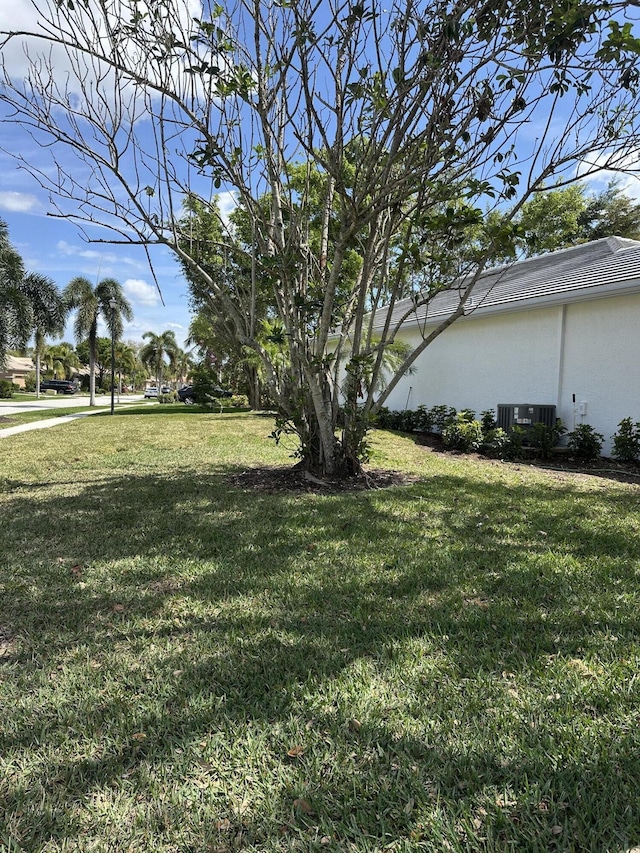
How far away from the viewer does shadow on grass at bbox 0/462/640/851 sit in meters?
1.69

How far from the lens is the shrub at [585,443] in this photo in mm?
9062

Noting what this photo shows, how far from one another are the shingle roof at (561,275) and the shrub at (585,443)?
8.38 feet

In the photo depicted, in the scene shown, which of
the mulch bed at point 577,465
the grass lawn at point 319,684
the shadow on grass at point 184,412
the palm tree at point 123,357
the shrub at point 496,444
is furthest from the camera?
the palm tree at point 123,357

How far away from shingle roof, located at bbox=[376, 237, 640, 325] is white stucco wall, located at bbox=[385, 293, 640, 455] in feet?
1.20

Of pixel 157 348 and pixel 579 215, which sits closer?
pixel 579 215

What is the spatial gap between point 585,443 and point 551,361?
1999mm

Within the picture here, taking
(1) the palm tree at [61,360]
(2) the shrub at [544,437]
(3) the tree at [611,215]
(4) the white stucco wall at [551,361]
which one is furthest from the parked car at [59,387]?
(2) the shrub at [544,437]

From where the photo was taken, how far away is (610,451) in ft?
30.2

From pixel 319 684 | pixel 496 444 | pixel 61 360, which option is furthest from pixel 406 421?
pixel 61 360

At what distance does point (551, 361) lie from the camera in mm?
10273

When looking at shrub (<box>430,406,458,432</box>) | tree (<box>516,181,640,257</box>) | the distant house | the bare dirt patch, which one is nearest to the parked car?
the distant house

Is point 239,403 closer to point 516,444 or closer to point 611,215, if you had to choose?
point 516,444

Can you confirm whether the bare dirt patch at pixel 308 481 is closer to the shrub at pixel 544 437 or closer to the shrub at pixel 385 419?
the shrub at pixel 544 437

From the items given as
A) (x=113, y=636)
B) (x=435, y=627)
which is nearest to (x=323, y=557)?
(x=435, y=627)
